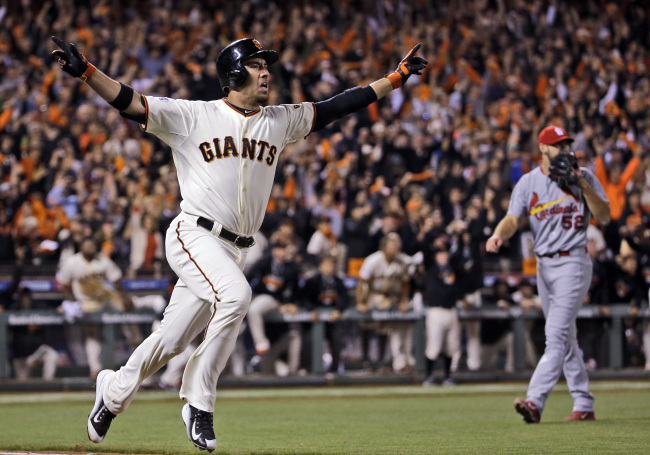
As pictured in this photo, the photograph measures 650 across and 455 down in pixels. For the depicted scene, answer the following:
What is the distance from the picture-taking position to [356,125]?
60.2 ft

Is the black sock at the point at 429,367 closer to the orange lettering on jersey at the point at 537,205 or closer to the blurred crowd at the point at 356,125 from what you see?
the blurred crowd at the point at 356,125

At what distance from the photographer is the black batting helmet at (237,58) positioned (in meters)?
6.23

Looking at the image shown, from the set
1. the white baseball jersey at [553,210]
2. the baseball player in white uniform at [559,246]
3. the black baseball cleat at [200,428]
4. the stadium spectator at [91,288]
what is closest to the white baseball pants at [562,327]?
the baseball player in white uniform at [559,246]

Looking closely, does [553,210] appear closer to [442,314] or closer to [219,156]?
[219,156]

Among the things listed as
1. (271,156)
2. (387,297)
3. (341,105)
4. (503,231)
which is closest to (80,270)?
(387,297)

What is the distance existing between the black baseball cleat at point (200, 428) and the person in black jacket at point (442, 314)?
311 inches

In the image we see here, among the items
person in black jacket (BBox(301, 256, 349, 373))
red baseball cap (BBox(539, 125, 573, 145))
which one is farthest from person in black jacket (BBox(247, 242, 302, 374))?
red baseball cap (BBox(539, 125, 573, 145))

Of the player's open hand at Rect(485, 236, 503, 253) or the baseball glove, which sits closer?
the player's open hand at Rect(485, 236, 503, 253)

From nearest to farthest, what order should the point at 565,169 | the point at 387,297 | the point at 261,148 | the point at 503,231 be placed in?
the point at 261,148
the point at 565,169
the point at 503,231
the point at 387,297

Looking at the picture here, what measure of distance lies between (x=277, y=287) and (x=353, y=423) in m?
5.04

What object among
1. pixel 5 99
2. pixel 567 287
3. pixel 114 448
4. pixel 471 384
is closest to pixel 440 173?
pixel 471 384

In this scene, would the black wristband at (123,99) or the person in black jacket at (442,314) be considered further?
the person in black jacket at (442,314)

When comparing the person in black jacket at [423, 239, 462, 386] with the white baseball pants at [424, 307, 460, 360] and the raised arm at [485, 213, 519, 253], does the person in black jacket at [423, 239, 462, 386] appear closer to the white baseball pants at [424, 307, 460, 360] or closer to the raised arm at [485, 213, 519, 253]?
the white baseball pants at [424, 307, 460, 360]

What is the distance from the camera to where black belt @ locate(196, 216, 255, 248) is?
6.08m
